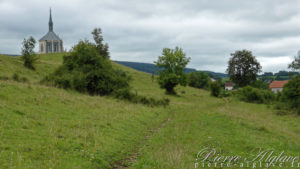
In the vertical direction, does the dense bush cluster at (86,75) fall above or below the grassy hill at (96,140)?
above

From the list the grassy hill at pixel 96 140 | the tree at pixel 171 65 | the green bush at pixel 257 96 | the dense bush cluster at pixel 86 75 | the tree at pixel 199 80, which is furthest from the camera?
the tree at pixel 199 80

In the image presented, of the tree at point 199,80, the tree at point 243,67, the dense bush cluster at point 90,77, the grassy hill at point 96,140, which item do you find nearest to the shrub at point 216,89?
the tree at point 243,67

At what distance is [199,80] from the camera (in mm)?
125062

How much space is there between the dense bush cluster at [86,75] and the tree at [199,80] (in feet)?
271

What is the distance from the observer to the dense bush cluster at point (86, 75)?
1363 inches

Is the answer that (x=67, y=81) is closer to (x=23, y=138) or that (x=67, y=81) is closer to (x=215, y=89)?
(x=23, y=138)

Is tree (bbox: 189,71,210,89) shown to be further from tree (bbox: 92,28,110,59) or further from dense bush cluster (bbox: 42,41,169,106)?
dense bush cluster (bbox: 42,41,169,106)

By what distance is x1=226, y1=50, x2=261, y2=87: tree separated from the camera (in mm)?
77750

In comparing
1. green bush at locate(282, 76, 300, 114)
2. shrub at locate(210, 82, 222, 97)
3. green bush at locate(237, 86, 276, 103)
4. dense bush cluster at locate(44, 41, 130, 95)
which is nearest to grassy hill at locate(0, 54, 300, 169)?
dense bush cluster at locate(44, 41, 130, 95)

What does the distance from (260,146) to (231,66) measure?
230 ft

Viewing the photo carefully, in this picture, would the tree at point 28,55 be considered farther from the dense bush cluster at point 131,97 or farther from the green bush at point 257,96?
the green bush at point 257,96

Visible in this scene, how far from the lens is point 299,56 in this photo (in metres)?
53.7

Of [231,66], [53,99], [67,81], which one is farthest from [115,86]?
[231,66]

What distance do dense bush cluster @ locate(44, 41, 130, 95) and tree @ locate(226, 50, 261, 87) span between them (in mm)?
49131
